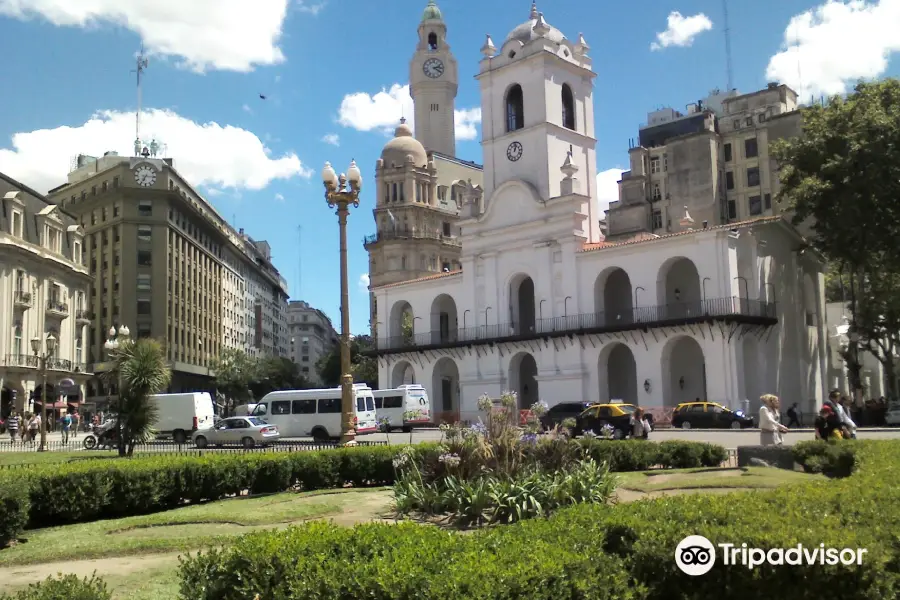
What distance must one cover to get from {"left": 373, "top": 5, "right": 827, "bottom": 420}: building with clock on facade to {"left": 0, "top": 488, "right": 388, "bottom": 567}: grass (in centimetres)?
2795

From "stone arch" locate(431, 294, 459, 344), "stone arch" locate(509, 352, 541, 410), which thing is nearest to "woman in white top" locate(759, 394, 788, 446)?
"stone arch" locate(509, 352, 541, 410)

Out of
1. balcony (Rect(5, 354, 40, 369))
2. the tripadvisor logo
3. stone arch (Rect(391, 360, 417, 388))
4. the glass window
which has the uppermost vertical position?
balcony (Rect(5, 354, 40, 369))

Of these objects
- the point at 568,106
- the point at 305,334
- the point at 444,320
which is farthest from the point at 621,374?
the point at 305,334

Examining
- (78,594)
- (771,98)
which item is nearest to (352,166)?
(78,594)

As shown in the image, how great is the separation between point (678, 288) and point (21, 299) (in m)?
38.1

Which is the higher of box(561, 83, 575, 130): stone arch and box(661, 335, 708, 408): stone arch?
box(561, 83, 575, 130): stone arch

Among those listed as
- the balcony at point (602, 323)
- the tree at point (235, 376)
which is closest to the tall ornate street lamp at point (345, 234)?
the balcony at point (602, 323)

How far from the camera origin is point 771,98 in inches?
2670

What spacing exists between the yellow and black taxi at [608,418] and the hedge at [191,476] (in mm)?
13361

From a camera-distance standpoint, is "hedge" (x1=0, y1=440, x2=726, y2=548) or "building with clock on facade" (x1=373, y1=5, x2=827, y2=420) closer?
"hedge" (x1=0, y1=440, x2=726, y2=548)

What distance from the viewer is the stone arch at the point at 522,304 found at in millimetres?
46219

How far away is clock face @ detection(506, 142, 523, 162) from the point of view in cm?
4719

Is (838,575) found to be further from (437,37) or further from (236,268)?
(236,268)

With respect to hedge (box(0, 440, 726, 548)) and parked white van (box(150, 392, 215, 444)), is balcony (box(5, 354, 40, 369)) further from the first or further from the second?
hedge (box(0, 440, 726, 548))
